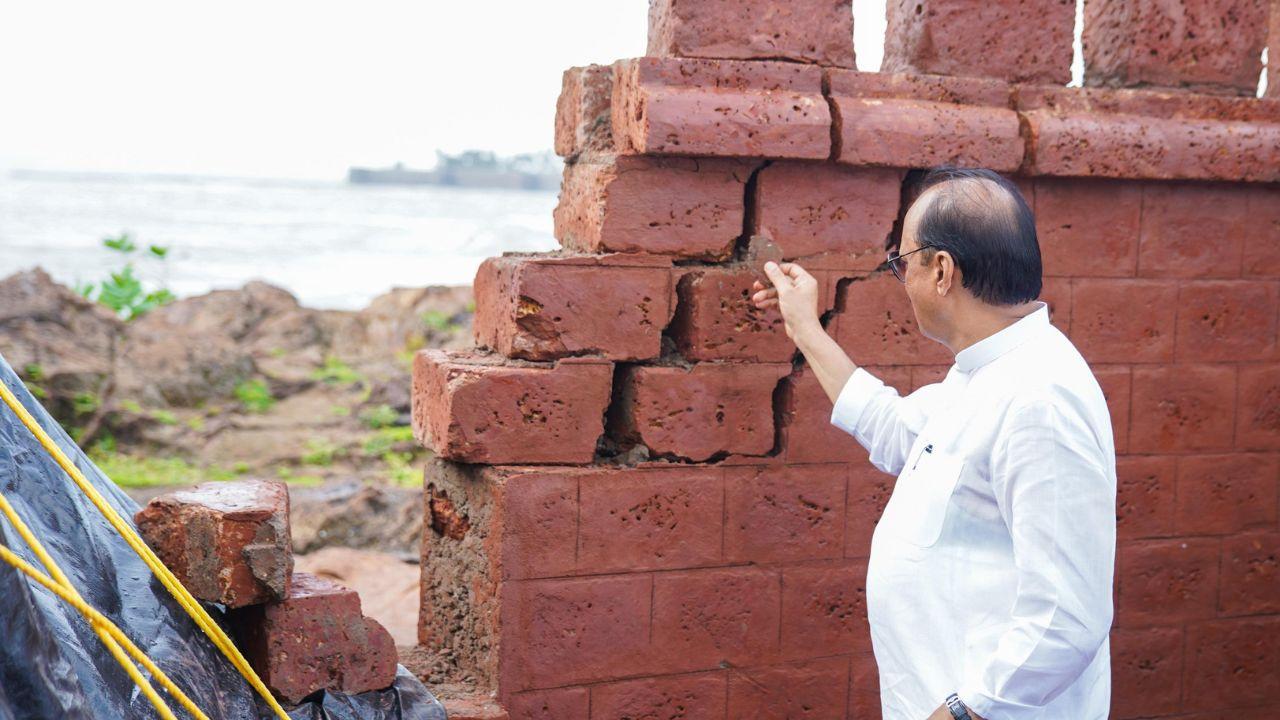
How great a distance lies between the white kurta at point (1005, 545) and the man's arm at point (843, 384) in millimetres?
270

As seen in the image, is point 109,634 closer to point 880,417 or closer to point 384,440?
point 880,417

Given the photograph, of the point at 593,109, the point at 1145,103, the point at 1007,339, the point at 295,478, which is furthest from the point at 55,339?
the point at 1007,339

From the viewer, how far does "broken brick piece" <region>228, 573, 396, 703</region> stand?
10.9 ft

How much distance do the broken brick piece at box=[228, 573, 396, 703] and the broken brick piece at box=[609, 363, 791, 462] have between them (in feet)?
3.23

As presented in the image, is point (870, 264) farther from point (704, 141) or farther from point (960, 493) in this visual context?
point (960, 493)

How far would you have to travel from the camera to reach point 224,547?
126 inches

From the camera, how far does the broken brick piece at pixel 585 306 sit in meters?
3.72

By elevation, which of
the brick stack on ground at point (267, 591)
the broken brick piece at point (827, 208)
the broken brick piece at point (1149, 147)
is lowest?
the brick stack on ground at point (267, 591)

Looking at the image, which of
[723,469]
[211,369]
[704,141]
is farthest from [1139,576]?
[211,369]

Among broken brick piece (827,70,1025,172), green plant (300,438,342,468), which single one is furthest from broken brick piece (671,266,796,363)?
green plant (300,438,342,468)

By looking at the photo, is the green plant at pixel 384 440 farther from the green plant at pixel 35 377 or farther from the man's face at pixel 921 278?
the man's face at pixel 921 278

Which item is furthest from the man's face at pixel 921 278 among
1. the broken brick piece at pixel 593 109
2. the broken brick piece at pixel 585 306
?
the broken brick piece at pixel 593 109

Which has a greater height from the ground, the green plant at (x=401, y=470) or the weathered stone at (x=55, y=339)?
the weathered stone at (x=55, y=339)

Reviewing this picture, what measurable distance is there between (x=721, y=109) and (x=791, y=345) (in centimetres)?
78
